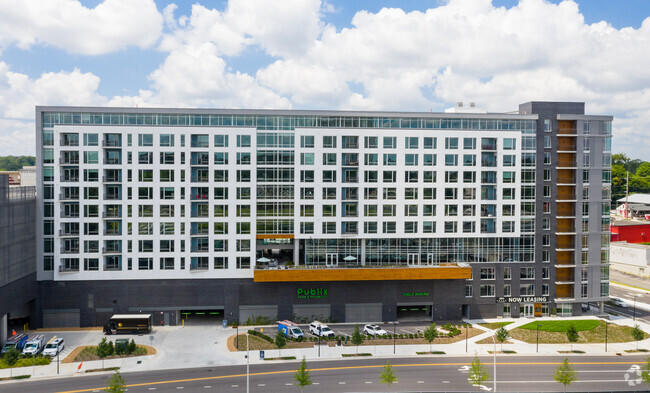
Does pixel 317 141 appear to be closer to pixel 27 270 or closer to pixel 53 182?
pixel 53 182

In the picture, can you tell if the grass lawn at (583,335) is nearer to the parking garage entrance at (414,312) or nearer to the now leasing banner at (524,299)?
the now leasing banner at (524,299)

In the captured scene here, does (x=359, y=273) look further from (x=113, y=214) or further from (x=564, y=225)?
(x=113, y=214)

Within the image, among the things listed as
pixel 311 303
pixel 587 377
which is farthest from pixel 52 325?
pixel 587 377

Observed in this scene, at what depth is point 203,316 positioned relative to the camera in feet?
275

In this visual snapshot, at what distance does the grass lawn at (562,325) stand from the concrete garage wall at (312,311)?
30847mm

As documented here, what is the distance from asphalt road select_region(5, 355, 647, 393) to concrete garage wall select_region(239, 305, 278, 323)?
18.5 metres

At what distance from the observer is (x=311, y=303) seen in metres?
81.9

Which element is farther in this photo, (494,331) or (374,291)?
(374,291)

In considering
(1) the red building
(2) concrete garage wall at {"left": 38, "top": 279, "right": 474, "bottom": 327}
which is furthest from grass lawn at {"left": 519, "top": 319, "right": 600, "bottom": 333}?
(1) the red building

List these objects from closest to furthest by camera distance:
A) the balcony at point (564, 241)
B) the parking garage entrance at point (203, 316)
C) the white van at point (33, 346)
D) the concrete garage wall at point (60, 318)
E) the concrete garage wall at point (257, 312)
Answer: the white van at point (33, 346)
the concrete garage wall at point (60, 318)
the concrete garage wall at point (257, 312)
the parking garage entrance at point (203, 316)
the balcony at point (564, 241)

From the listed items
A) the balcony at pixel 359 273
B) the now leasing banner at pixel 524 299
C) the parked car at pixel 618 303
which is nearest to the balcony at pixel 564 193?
the now leasing banner at pixel 524 299

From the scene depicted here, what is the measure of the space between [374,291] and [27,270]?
2088 inches

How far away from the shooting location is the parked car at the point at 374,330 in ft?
242

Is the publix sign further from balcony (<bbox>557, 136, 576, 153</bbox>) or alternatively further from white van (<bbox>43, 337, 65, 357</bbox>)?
balcony (<bbox>557, 136, 576, 153</bbox>)
